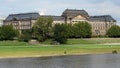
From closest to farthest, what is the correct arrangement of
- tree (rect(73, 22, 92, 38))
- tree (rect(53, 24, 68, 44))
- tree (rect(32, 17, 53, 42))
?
1. tree (rect(53, 24, 68, 44))
2. tree (rect(32, 17, 53, 42))
3. tree (rect(73, 22, 92, 38))

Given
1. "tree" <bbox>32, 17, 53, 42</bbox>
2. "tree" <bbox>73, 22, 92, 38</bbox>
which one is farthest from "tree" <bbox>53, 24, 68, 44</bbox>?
"tree" <bbox>73, 22, 92, 38</bbox>

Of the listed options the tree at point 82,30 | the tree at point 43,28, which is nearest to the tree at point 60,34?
the tree at point 43,28

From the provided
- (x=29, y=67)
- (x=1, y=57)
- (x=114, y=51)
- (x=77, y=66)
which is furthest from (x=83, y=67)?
(x=114, y=51)

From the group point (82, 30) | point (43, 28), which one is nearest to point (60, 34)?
point (43, 28)

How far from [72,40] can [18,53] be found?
71903mm

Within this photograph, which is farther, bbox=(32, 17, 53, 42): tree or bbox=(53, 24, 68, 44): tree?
bbox=(32, 17, 53, 42): tree

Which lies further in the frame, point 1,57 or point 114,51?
point 114,51

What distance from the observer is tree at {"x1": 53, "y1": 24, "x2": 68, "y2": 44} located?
165m

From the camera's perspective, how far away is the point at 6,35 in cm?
17175

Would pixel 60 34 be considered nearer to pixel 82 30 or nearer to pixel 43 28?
pixel 43 28

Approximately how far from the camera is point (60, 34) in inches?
6575

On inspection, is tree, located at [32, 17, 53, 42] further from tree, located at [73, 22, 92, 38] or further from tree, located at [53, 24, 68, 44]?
tree, located at [73, 22, 92, 38]

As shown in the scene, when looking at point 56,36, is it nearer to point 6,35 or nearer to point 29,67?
point 6,35

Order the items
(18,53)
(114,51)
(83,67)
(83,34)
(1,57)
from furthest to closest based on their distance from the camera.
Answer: (83,34), (114,51), (18,53), (1,57), (83,67)
